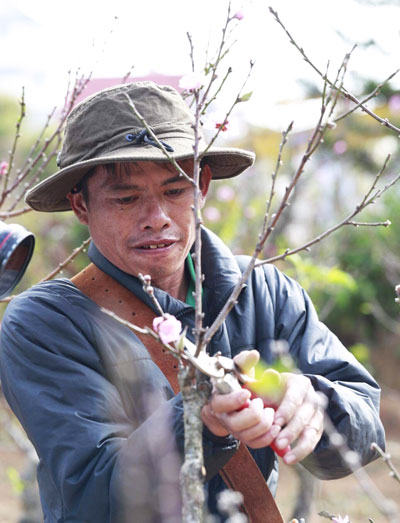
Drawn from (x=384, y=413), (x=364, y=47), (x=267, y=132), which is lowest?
(x=384, y=413)

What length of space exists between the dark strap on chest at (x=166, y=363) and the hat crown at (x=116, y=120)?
0.36m

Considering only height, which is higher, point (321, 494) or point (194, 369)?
point (194, 369)

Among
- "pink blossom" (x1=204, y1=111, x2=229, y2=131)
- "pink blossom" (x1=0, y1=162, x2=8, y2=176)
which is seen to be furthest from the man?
"pink blossom" (x1=0, y1=162, x2=8, y2=176)

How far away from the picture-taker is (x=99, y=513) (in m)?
1.74

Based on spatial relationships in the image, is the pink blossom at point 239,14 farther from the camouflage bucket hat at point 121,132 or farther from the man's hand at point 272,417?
the man's hand at point 272,417

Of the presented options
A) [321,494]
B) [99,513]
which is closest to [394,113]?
[321,494]

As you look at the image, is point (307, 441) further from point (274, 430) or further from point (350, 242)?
point (350, 242)

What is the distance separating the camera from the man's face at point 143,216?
83.0 inches

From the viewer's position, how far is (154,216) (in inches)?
82.9

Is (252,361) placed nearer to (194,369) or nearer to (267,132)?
(194,369)

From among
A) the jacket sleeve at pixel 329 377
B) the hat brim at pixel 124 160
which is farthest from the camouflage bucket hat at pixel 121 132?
the jacket sleeve at pixel 329 377

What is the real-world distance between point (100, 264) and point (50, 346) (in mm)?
368

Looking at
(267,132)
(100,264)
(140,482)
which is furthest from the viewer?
(267,132)

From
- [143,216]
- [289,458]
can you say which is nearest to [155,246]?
[143,216]
